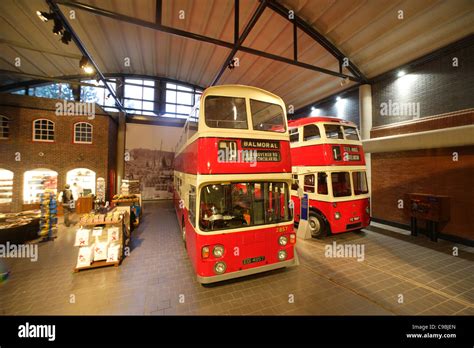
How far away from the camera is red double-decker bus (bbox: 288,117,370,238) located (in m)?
6.41

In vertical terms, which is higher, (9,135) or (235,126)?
(9,135)

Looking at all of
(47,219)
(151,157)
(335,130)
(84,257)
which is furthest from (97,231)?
(151,157)

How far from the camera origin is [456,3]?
521 centimetres

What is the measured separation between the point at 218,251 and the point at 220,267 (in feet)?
1.07

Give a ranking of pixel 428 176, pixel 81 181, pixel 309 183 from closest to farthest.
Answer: pixel 428 176 < pixel 309 183 < pixel 81 181

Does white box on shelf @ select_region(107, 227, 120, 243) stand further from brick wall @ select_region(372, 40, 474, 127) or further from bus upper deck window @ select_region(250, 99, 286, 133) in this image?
brick wall @ select_region(372, 40, 474, 127)

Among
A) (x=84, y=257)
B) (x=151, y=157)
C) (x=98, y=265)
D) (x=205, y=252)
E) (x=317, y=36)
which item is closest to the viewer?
(x=205, y=252)

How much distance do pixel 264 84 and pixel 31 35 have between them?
11564 mm

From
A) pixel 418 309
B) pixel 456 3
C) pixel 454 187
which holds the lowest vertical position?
pixel 418 309

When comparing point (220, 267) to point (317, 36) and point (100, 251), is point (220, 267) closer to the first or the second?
point (100, 251)

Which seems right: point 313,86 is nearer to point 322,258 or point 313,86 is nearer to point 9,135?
point 322,258

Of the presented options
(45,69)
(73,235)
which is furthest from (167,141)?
(73,235)

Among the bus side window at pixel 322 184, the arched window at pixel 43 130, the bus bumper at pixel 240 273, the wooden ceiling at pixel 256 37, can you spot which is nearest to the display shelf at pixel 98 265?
the bus bumper at pixel 240 273

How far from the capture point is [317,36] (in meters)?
7.77
